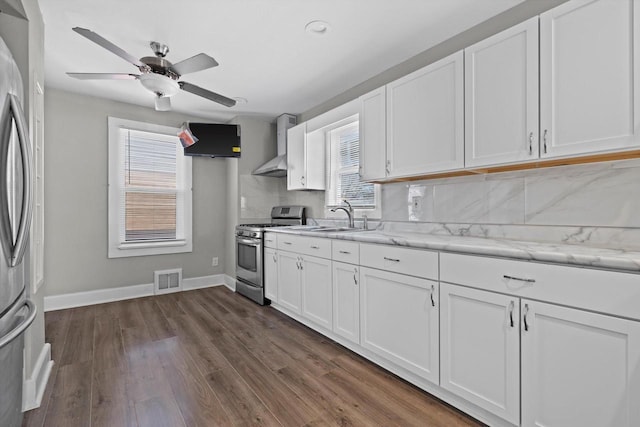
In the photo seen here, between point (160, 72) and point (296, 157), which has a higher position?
point (160, 72)

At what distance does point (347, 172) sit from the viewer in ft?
11.5

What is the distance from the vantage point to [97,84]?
3369 mm

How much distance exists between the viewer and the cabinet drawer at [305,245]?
2.63 metres

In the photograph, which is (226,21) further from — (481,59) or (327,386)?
(327,386)

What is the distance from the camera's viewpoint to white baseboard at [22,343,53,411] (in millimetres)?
1749

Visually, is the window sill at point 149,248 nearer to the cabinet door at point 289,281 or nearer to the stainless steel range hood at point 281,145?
the stainless steel range hood at point 281,145

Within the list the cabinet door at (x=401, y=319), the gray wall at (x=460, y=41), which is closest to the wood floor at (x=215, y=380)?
the cabinet door at (x=401, y=319)

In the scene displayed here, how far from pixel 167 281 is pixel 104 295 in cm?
71

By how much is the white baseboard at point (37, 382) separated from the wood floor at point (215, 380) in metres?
0.05

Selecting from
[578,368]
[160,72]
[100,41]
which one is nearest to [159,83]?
[160,72]

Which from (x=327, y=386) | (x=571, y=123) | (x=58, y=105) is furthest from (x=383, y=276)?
(x=58, y=105)

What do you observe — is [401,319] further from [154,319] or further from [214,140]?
[214,140]

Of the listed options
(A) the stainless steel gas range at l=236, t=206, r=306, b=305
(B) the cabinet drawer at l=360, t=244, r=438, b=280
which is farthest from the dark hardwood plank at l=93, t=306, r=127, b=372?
(B) the cabinet drawer at l=360, t=244, r=438, b=280

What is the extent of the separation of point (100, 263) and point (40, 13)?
8.90 feet
